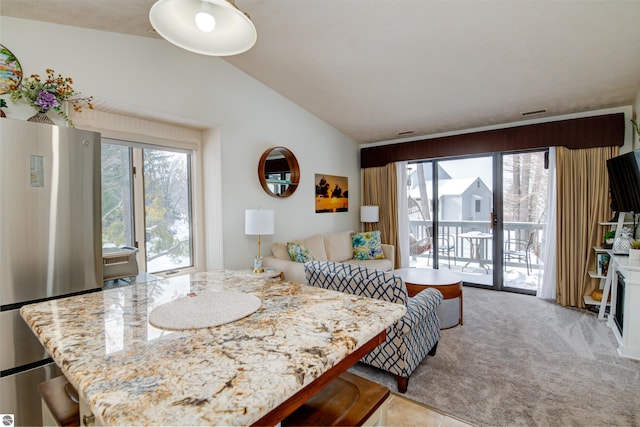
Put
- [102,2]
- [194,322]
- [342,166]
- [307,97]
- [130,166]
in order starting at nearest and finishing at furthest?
[194,322]
[102,2]
[130,166]
[307,97]
[342,166]

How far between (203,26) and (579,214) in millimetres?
4610

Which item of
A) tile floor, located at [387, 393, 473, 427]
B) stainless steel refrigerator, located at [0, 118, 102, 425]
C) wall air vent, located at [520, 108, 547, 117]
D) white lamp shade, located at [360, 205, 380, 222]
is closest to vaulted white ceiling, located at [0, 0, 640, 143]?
wall air vent, located at [520, 108, 547, 117]

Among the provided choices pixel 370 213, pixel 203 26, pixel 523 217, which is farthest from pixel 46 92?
pixel 523 217

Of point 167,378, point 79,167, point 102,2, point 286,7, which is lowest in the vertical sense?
point 167,378

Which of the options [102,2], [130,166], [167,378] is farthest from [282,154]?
[167,378]

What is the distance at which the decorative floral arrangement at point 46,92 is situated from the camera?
2.01 meters

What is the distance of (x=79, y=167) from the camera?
1797 millimetres

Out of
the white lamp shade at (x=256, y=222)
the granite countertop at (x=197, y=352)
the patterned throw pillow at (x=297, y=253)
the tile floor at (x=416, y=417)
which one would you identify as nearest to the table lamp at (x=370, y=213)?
the patterned throw pillow at (x=297, y=253)

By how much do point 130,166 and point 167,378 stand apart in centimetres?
285

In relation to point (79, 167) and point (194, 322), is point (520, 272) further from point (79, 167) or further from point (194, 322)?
point (79, 167)

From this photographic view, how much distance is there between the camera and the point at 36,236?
5.31ft

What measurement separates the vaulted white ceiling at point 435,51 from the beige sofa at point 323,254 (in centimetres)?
196

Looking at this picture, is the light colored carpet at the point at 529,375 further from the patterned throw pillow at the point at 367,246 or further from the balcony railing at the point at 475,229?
the patterned throw pillow at the point at 367,246

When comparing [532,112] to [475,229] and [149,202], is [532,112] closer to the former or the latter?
[475,229]
